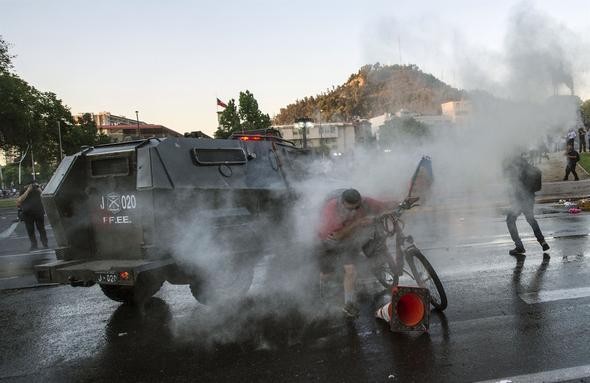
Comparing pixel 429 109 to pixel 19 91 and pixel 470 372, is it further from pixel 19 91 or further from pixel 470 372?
pixel 19 91

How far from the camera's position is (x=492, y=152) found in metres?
7.53

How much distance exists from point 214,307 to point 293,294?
97 centimetres

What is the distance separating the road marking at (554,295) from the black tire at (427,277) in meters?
0.99

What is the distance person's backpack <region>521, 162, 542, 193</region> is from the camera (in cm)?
771

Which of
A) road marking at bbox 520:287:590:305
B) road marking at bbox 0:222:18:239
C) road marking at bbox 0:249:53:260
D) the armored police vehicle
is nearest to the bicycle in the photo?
road marking at bbox 520:287:590:305

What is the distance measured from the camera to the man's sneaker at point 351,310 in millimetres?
4855

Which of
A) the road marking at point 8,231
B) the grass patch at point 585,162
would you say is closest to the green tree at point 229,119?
the road marking at point 8,231

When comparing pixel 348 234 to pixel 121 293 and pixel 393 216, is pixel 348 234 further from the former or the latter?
pixel 121 293

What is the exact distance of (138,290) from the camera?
5.37m

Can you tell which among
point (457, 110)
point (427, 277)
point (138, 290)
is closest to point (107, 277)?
point (138, 290)

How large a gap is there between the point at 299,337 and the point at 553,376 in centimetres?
210

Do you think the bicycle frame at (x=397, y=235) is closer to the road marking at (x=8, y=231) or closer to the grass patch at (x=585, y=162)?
the road marking at (x=8, y=231)

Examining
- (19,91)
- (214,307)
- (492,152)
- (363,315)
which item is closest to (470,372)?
(363,315)

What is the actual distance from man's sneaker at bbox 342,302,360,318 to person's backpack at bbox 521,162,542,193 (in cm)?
445
